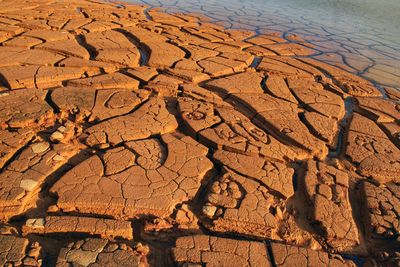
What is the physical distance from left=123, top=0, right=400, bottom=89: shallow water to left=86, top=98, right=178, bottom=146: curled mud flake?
14.6 feet

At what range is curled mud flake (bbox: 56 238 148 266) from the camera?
1.60m

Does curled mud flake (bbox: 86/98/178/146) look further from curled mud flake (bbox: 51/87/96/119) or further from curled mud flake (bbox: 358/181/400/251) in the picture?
curled mud flake (bbox: 358/181/400/251)

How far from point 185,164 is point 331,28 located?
9.40 metres

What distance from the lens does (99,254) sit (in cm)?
164

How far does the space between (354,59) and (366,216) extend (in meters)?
5.41

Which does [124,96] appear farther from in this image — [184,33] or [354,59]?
[354,59]

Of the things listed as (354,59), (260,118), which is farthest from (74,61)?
(354,59)

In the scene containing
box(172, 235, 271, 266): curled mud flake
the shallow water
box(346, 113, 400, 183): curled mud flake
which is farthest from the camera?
the shallow water

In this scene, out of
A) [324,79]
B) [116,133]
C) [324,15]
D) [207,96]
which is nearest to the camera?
[116,133]

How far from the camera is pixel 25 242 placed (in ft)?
5.46

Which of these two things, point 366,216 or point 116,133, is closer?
point 366,216

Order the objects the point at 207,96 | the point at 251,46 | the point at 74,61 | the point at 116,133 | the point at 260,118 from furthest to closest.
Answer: the point at 251,46 < the point at 74,61 < the point at 207,96 < the point at 260,118 < the point at 116,133

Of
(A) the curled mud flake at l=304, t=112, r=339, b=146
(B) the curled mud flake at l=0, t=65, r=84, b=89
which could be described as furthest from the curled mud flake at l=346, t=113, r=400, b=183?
(B) the curled mud flake at l=0, t=65, r=84, b=89

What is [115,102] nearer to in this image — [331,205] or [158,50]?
[158,50]
